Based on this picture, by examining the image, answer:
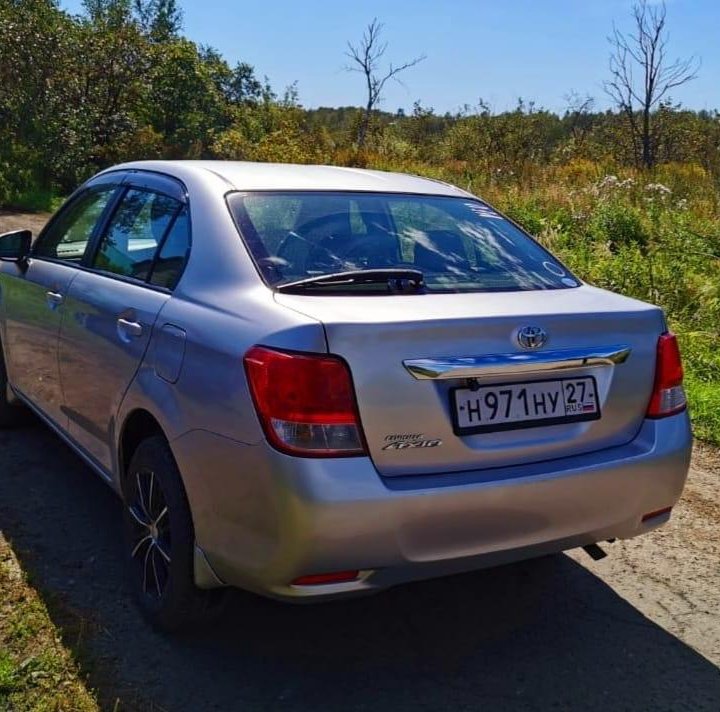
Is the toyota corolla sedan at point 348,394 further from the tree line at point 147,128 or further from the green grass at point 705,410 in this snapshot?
the tree line at point 147,128

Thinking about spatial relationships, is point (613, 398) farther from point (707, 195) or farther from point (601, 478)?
point (707, 195)

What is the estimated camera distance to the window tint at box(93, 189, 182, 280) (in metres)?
3.26

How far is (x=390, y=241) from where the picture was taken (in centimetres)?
319

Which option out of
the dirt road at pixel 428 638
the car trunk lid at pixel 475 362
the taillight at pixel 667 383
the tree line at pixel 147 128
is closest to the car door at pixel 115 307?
the dirt road at pixel 428 638

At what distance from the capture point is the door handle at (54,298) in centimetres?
380

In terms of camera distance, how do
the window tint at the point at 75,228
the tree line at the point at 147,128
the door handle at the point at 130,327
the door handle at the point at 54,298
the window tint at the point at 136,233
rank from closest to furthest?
the door handle at the point at 130,327 < the window tint at the point at 136,233 < the door handle at the point at 54,298 < the window tint at the point at 75,228 < the tree line at the point at 147,128

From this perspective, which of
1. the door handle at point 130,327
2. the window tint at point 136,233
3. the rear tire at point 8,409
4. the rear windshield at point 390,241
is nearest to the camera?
the rear windshield at point 390,241

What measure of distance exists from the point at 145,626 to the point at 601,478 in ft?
5.43

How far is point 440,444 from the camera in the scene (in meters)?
2.41

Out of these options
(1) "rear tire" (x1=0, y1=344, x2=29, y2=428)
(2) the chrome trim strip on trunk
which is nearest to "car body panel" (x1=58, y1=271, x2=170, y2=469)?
(2) the chrome trim strip on trunk

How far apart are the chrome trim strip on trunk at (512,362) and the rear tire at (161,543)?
940 mm

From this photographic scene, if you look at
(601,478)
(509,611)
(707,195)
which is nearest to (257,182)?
(601,478)

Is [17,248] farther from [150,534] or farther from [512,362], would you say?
[512,362]

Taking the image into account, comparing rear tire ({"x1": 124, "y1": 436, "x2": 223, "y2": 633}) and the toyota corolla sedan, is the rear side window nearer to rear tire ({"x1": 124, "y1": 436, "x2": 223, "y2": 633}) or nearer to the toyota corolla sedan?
the toyota corolla sedan
